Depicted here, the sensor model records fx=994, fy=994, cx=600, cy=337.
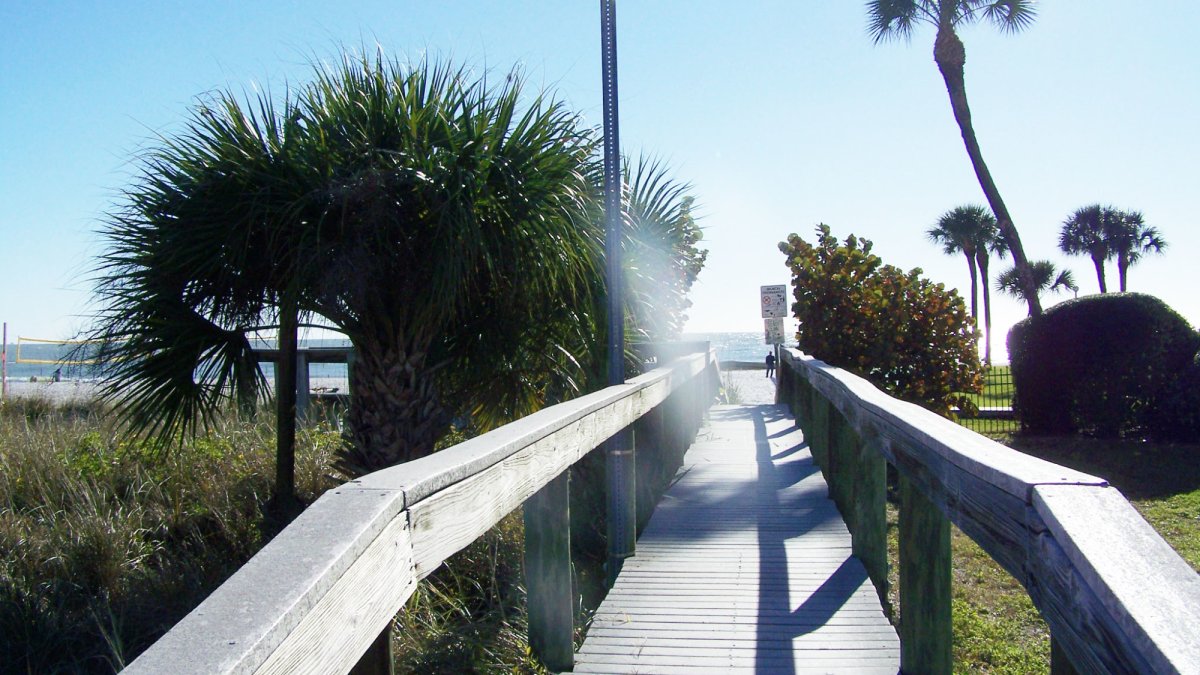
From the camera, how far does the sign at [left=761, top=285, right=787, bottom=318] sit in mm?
20031

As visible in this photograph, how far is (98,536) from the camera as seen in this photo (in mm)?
6715

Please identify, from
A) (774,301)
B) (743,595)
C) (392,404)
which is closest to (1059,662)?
(743,595)

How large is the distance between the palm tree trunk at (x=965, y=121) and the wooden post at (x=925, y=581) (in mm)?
17172

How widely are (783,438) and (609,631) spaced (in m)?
7.51

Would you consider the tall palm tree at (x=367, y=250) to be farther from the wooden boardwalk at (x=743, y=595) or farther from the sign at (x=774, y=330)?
the sign at (x=774, y=330)

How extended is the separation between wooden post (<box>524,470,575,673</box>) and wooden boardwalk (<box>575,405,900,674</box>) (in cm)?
21

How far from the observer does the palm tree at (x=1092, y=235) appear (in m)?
46.7

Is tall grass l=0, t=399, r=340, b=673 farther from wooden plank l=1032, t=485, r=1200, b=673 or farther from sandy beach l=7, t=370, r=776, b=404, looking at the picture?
wooden plank l=1032, t=485, r=1200, b=673

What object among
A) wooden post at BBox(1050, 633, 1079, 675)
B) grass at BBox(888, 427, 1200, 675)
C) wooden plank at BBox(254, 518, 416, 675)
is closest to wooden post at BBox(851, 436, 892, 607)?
grass at BBox(888, 427, 1200, 675)

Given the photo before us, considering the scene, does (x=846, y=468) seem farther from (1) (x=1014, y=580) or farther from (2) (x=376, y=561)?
(2) (x=376, y=561)

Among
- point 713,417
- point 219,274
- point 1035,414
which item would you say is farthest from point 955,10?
point 219,274

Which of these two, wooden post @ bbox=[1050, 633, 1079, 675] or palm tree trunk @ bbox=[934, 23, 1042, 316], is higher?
palm tree trunk @ bbox=[934, 23, 1042, 316]

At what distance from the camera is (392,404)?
695cm

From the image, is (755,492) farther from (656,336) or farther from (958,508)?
(958,508)
